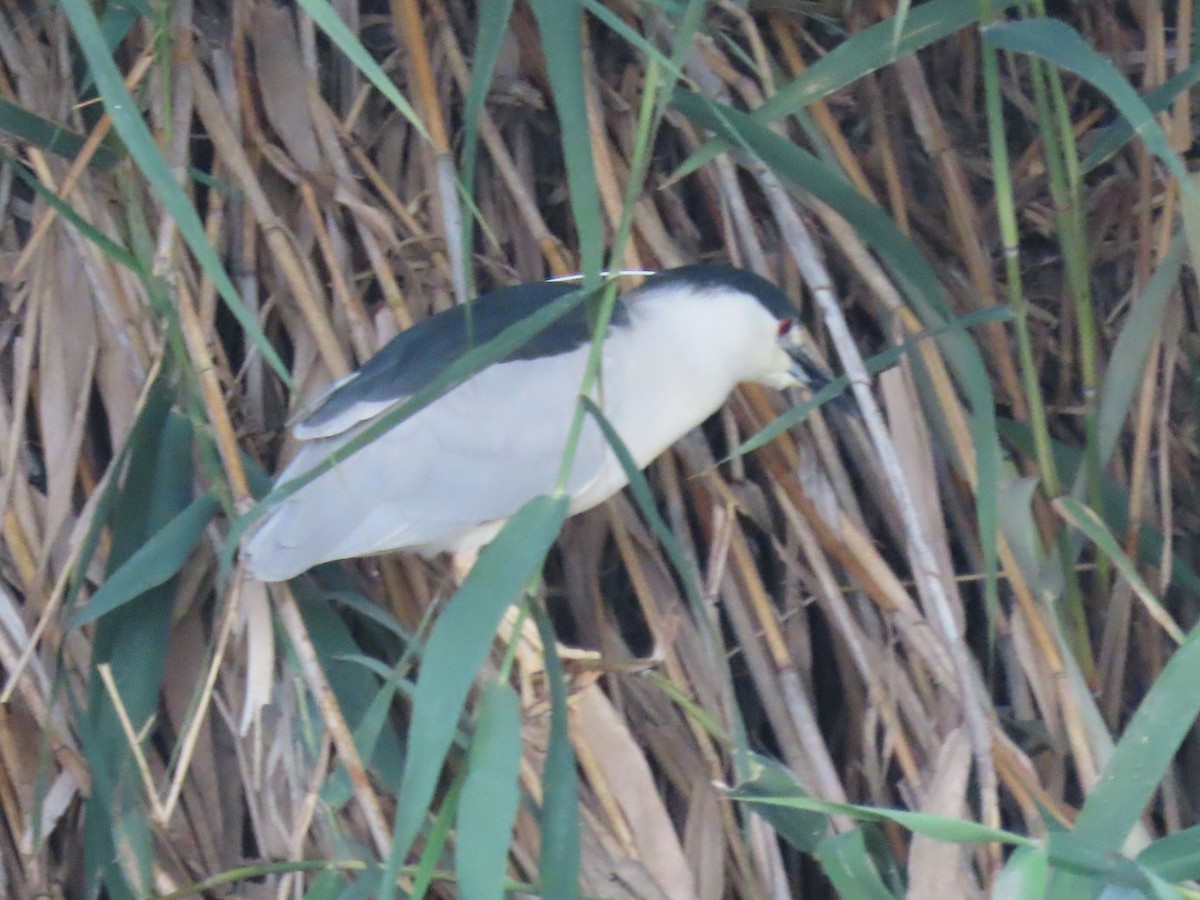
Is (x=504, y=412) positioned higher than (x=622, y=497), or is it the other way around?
(x=504, y=412)

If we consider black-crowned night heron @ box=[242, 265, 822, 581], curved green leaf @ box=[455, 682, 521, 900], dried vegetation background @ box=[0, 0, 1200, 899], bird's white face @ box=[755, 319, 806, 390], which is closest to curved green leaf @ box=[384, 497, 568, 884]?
curved green leaf @ box=[455, 682, 521, 900]

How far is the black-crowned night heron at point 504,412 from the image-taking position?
1127mm

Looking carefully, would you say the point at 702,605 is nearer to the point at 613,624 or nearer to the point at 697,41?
the point at 613,624

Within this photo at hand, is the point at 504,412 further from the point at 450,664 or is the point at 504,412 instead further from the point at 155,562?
the point at 450,664

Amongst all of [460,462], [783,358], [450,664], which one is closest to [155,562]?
[460,462]

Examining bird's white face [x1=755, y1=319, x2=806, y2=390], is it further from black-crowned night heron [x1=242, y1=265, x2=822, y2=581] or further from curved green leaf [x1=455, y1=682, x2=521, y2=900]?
curved green leaf [x1=455, y1=682, x2=521, y2=900]

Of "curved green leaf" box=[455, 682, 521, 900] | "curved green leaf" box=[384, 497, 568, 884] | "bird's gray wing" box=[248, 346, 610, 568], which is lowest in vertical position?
"curved green leaf" box=[455, 682, 521, 900]

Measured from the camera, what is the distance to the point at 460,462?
1.20 m

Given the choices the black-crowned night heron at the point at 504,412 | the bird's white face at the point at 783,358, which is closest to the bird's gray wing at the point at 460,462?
the black-crowned night heron at the point at 504,412

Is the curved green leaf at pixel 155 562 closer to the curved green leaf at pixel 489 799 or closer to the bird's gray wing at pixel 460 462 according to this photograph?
the bird's gray wing at pixel 460 462

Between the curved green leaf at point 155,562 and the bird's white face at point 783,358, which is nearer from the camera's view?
the curved green leaf at point 155,562

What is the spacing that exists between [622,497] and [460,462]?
168 millimetres

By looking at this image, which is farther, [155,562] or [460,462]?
[460,462]

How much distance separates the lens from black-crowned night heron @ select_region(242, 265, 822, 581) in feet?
3.70
